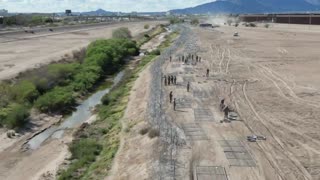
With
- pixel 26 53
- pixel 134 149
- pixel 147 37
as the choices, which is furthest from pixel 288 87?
pixel 147 37

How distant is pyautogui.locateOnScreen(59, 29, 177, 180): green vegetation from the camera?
87.8 feet

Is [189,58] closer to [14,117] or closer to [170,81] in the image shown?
[170,81]

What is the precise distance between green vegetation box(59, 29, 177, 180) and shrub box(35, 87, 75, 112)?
366 cm

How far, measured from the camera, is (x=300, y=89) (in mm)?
44312

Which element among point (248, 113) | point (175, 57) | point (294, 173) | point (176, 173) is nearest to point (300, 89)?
point (248, 113)

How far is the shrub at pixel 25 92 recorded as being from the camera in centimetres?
4400

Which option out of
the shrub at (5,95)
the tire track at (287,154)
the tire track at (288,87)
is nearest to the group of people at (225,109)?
the tire track at (287,154)

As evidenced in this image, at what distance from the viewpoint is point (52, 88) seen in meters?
49.3

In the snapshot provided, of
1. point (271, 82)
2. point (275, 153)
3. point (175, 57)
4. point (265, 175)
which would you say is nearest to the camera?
point (265, 175)

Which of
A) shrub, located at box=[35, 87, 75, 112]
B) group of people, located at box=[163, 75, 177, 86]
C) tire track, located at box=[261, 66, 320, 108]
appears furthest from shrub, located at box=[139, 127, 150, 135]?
group of people, located at box=[163, 75, 177, 86]

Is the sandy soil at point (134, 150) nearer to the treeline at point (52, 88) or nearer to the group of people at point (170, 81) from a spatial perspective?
the group of people at point (170, 81)

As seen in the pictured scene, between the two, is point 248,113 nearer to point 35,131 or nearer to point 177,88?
point 177,88

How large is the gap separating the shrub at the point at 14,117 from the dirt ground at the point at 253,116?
12286 millimetres

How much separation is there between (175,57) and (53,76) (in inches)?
955
